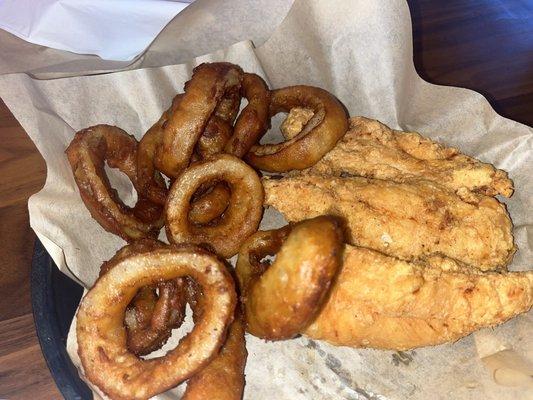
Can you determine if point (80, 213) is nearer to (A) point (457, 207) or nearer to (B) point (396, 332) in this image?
(B) point (396, 332)

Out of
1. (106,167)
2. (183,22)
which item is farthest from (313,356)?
(183,22)

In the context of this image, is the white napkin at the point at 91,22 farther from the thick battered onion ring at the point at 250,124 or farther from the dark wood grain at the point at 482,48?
the dark wood grain at the point at 482,48

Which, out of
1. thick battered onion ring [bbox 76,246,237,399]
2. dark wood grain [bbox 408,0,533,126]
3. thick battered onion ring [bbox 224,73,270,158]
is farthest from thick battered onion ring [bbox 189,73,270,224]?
dark wood grain [bbox 408,0,533,126]

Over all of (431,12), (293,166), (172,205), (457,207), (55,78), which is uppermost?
(55,78)

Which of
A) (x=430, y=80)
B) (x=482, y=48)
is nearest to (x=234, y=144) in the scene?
(x=430, y=80)

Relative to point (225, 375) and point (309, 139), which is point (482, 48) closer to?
point (309, 139)

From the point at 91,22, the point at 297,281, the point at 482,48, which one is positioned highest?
the point at 91,22

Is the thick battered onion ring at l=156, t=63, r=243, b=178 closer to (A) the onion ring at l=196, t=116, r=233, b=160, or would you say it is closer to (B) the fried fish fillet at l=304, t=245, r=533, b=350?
(A) the onion ring at l=196, t=116, r=233, b=160
